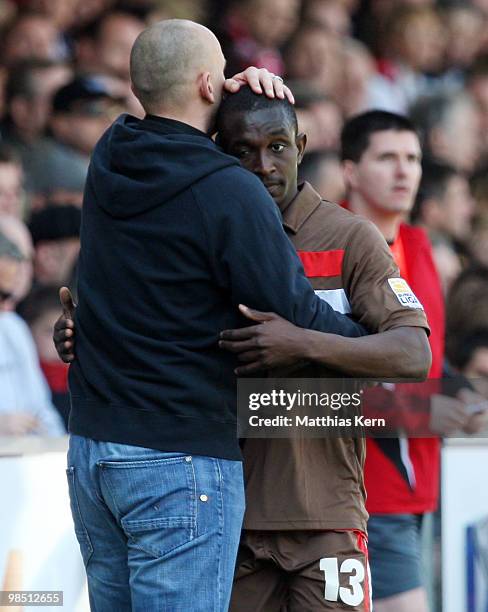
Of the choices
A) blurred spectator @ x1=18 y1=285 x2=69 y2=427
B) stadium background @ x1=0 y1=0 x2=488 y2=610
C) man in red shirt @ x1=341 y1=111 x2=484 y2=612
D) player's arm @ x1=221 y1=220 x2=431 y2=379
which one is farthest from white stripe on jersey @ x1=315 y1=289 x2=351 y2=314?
blurred spectator @ x1=18 y1=285 x2=69 y2=427

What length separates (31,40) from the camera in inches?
219

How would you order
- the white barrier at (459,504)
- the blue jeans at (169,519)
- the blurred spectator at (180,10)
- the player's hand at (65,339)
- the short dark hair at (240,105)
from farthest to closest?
the blurred spectator at (180,10), the white barrier at (459,504), the short dark hair at (240,105), the player's hand at (65,339), the blue jeans at (169,519)

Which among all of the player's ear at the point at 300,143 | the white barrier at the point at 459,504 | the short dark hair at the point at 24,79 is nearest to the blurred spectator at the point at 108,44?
the short dark hair at the point at 24,79

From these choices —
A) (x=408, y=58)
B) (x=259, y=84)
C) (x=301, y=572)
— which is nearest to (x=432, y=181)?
(x=408, y=58)

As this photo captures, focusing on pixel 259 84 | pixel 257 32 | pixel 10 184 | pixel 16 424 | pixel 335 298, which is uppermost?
pixel 257 32

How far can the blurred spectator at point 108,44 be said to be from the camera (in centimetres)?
571

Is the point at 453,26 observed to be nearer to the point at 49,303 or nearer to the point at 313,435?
the point at 49,303

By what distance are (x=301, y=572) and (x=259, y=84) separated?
115cm

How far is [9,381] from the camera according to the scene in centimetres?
516

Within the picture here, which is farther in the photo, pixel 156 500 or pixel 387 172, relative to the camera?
pixel 387 172

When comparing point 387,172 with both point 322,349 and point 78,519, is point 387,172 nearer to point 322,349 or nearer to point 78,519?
point 322,349

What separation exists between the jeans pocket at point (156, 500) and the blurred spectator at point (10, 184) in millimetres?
3239

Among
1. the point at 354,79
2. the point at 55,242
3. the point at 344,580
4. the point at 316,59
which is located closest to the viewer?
the point at 344,580

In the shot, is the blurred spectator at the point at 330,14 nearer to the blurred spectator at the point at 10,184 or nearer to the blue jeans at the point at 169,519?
the blurred spectator at the point at 10,184
